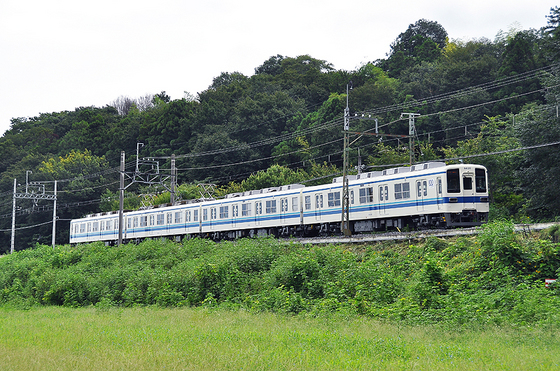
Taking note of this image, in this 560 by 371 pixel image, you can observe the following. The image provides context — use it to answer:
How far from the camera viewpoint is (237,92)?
67.1 metres

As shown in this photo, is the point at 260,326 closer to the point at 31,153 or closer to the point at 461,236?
the point at 461,236

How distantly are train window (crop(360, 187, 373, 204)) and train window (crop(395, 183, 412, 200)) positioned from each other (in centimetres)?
153

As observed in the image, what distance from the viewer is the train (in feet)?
72.2

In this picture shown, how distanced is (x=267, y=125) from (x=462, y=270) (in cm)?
4411

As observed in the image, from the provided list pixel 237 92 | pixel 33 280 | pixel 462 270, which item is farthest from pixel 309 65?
pixel 462 270

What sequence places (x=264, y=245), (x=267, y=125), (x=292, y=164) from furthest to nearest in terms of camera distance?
(x=267, y=125)
(x=292, y=164)
(x=264, y=245)

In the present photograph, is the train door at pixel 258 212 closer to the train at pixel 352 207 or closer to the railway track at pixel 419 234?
the train at pixel 352 207

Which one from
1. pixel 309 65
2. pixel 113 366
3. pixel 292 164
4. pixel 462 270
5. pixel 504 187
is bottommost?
pixel 113 366

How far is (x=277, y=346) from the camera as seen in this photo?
10.3m

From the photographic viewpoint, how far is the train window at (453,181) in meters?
21.8

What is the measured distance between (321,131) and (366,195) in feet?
84.9

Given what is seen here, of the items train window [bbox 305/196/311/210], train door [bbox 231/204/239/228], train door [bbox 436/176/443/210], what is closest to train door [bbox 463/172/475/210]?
train door [bbox 436/176/443/210]

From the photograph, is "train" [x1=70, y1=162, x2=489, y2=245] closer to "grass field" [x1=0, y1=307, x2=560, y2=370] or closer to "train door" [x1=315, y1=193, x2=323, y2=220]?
"train door" [x1=315, y1=193, x2=323, y2=220]

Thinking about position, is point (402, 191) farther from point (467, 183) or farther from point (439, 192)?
point (467, 183)
